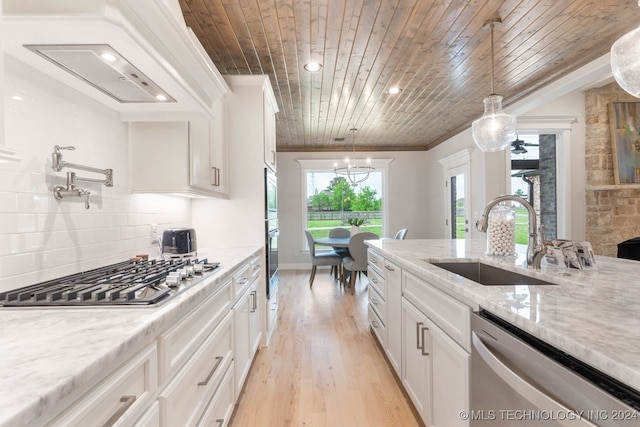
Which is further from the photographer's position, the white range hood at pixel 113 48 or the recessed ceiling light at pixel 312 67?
the recessed ceiling light at pixel 312 67

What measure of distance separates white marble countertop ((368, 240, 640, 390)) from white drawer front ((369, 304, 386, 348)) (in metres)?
1.12

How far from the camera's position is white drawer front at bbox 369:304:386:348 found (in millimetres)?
2538

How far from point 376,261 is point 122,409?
2.23 m

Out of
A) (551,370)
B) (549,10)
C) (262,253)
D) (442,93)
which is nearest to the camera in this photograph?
(551,370)

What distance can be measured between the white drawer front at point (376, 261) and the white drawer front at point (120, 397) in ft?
6.20

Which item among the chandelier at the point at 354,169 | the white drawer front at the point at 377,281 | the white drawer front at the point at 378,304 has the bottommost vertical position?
the white drawer front at the point at 378,304

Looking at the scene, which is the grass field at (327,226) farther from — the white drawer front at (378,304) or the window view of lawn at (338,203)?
the white drawer front at (378,304)

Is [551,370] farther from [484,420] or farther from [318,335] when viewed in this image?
[318,335]

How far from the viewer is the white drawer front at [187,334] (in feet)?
3.13

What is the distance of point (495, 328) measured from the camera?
3.19 feet

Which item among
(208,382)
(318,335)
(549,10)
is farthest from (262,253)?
(549,10)

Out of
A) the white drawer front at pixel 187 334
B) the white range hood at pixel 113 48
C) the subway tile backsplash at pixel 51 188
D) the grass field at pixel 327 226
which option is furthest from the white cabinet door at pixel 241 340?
the grass field at pixel 327 226

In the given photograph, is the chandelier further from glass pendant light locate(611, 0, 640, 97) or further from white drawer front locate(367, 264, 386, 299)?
glass pendant light locate(611, 0, 640, 97)

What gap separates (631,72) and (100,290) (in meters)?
2.35
